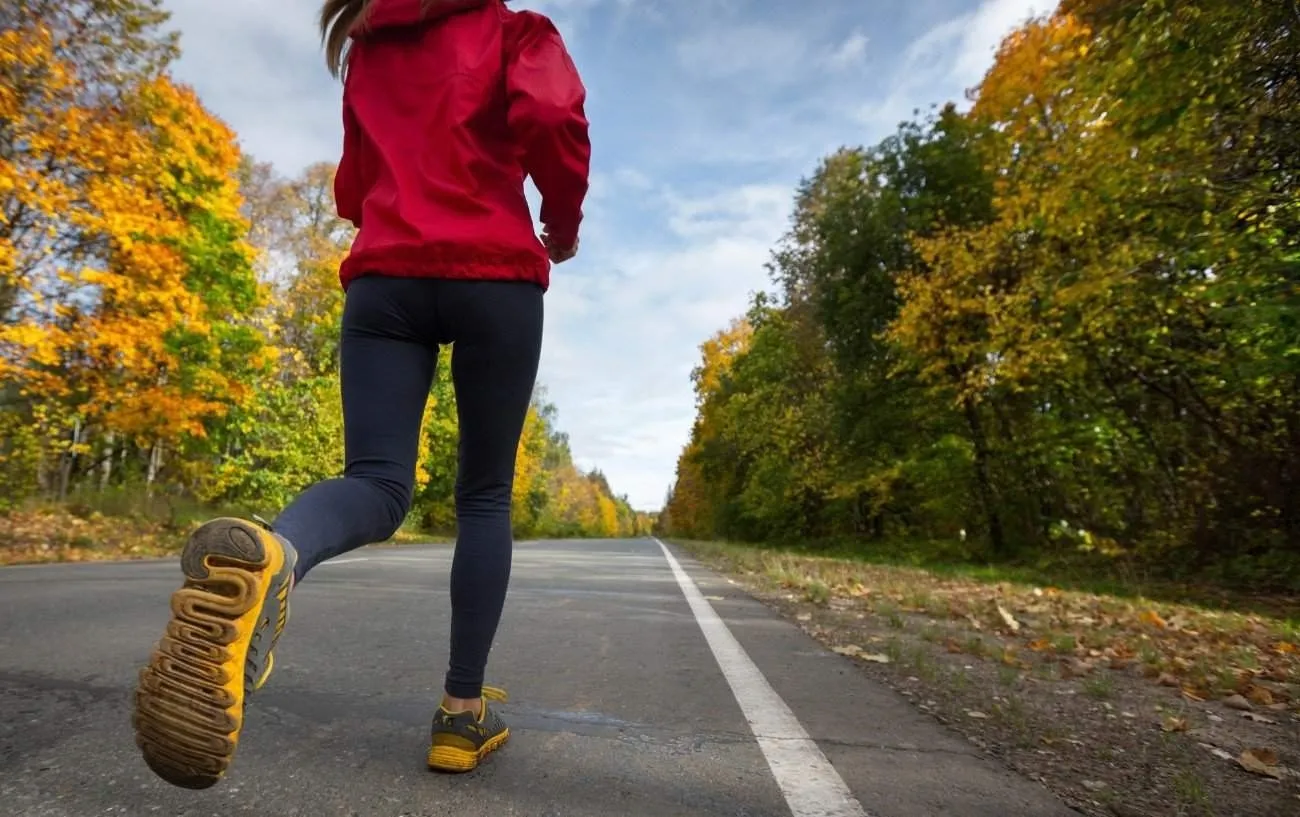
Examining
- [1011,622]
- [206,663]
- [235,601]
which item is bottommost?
[1011,622]

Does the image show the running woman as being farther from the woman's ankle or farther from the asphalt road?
the asphalt road

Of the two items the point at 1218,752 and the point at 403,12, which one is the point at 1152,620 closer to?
the point at 1218,752

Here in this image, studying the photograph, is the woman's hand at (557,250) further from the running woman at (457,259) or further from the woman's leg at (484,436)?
the woman's leg at (484,436)

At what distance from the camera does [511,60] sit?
1.95 metres

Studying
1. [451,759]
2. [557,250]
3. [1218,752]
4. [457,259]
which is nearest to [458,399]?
[457,259]

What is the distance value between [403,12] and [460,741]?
187 cm

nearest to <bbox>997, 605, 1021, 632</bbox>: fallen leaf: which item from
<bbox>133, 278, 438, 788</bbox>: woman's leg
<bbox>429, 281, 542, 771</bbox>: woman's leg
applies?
<bbox>429, 281, 542, 771</bbox>: woman's leg

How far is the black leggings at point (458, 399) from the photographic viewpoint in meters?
1.81

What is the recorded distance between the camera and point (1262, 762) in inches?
86.0

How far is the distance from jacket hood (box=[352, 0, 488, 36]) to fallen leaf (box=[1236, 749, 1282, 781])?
309 centimetres

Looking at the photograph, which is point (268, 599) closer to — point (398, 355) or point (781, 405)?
point (398, 355)

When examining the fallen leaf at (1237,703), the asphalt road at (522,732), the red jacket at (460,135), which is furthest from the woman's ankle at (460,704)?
the fallen leaf at (1237,703)

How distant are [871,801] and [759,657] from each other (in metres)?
1.92

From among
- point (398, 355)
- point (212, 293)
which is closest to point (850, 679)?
point (398, 355)
